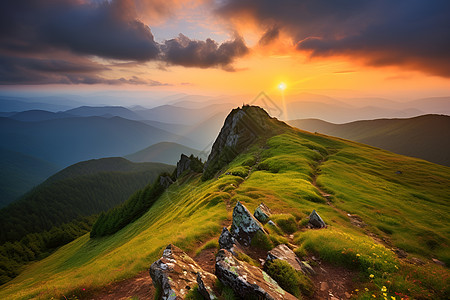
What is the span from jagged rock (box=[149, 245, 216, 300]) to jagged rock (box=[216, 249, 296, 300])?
41.6 inches

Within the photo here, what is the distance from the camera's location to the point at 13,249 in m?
119

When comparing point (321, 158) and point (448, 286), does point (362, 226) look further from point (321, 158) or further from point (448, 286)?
point (321, 158)

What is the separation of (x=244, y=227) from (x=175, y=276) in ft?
23.1

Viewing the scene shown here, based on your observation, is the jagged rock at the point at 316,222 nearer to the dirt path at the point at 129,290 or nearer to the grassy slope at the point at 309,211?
the grassy slope at the point at 309,211

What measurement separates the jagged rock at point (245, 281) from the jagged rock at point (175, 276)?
1057mm

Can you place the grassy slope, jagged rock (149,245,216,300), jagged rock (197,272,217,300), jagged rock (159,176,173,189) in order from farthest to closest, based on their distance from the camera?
jagged rock (159,176,173,189) < the grassy slope < jagged rock (149,245,216,300) < jagged rock (197,272,217,300)

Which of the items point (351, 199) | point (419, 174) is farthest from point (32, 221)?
point (419, 174)

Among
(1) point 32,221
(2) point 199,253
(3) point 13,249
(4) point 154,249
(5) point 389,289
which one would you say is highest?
(5) point 389,289

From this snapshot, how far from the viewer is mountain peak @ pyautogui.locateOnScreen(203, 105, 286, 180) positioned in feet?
261

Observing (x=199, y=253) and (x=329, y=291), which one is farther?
(x=199, y=253)

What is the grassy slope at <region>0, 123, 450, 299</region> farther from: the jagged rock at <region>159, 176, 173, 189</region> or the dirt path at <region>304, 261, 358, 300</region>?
the jagged rock at <region>159, 176, 173, 189</region>

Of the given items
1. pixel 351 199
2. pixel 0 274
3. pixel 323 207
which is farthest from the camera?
pixel 0 274

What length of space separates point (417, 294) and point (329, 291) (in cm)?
457

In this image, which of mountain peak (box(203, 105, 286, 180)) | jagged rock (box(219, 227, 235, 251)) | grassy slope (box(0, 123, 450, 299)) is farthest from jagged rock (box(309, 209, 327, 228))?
mountain peak (box(203, 105, 286, 180))
